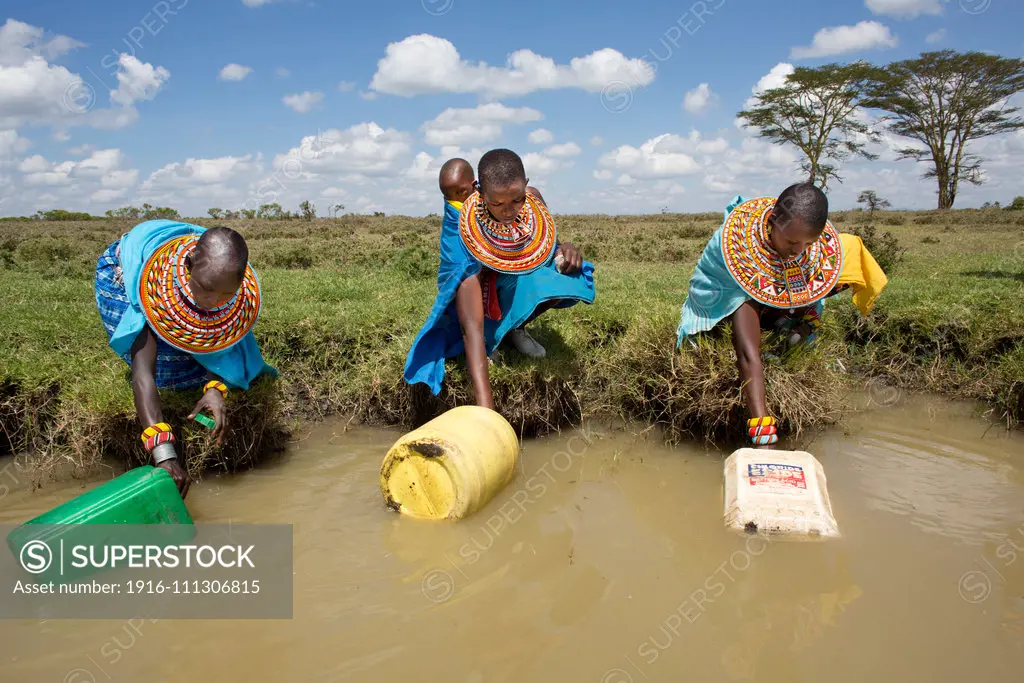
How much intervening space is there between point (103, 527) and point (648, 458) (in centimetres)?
272

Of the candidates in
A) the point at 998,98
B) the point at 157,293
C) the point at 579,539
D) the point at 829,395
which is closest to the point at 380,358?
the point at 157,293

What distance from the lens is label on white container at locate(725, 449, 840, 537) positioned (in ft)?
9.19

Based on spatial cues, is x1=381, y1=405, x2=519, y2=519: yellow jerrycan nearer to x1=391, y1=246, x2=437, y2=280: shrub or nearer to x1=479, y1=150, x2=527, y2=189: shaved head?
x1=479, y1=150, x2=527, y2=189: shaved head

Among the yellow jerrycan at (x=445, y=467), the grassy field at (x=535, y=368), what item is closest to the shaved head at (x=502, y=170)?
the grassy field at (x=535, y=368)

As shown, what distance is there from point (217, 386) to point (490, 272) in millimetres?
1649

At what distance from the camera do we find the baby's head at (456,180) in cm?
426

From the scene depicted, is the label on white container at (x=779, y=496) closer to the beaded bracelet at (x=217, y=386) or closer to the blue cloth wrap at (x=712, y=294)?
the blue cloth wrap at (x=712, y=294)

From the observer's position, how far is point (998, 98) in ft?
Answer: 76.8

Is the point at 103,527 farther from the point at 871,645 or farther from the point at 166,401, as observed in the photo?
the point at 871,645

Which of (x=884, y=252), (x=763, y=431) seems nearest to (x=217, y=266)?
(x=763, y=431)

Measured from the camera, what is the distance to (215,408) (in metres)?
3.37

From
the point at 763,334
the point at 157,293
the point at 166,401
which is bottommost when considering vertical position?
the point at 166,401

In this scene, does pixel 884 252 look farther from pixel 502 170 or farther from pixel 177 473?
pixel 177 473

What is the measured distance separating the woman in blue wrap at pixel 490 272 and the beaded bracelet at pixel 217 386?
3.27 ft
